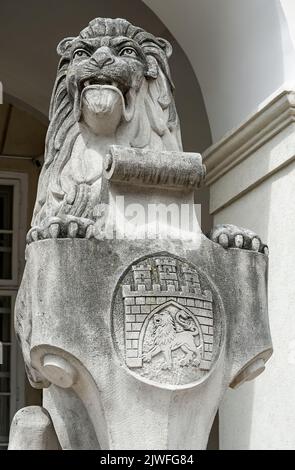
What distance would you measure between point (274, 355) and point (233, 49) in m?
1.80

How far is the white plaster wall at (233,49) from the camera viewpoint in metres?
8.03

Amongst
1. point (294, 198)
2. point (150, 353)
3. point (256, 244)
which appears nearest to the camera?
point (150, 353)

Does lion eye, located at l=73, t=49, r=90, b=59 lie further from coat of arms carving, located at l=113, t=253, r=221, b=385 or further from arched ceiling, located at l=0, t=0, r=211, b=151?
arched ceiling, located at l=0, t=0, r=211, b=151

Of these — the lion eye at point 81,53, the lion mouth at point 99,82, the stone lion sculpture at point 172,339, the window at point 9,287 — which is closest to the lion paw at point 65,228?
the stone lion sculpture at point 172,339

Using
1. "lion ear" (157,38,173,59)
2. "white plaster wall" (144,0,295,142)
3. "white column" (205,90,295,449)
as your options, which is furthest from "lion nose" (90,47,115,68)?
"white plaster wall" (144,0,295,142)

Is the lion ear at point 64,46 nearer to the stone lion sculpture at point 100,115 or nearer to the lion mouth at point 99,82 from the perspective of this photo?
the stone lion sculpture at point 100,115

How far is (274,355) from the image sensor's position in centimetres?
770

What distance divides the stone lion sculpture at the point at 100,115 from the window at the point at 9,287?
4.83m

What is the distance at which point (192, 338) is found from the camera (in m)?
6.02

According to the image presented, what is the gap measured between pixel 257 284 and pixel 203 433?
2.17 ft

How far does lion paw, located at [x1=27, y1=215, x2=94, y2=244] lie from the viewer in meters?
6.05

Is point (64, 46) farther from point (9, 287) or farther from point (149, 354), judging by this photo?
point (9, 287)

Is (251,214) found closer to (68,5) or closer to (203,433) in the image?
(203,433)

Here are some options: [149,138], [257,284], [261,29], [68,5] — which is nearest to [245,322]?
[257,284]
